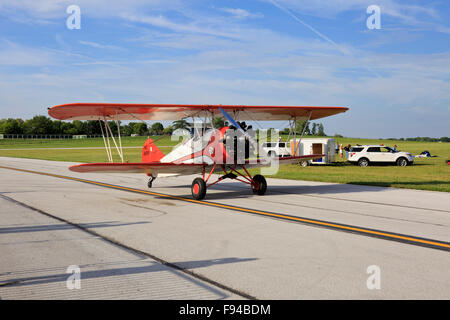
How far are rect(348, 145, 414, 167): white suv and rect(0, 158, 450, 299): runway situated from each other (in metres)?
17.2

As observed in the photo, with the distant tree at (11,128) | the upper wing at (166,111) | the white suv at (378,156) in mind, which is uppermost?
the distant tree at (11,128)

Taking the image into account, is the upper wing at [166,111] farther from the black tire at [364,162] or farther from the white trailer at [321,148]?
the black tire at [364,162]

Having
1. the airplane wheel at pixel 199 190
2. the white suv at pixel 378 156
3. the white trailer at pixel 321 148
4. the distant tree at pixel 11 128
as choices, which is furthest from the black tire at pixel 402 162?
the distant tree at pixel 11 128

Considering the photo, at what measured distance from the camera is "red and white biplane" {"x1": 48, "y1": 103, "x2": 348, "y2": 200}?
1171cm

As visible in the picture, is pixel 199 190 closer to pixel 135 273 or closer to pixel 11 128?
pixel 135 273

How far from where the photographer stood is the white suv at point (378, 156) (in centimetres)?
2886

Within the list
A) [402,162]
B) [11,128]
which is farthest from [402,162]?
[11,128]

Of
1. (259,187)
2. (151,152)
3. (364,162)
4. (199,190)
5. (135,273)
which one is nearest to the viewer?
(135,273)

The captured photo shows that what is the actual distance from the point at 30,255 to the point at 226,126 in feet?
24.0

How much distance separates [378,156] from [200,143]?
20897 mm

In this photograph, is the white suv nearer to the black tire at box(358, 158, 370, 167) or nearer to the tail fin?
the black tire at box(358, 158, 370, 167)

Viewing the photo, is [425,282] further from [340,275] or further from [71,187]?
[71,187]

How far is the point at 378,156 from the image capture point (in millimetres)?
29281

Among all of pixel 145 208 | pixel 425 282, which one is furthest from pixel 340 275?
pixel 145 208
